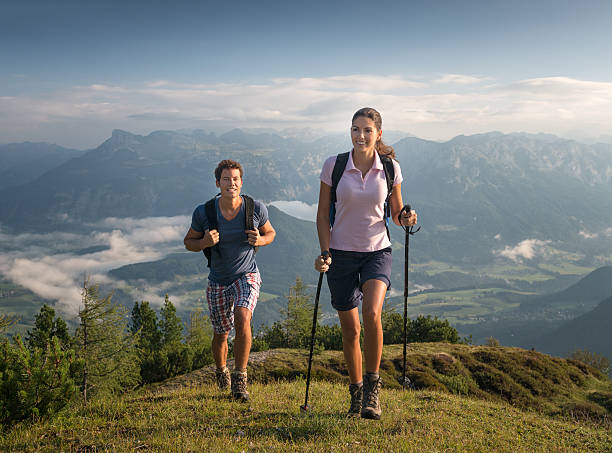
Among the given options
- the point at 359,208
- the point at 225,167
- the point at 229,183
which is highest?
the point at 225,167

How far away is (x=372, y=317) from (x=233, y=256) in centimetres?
244

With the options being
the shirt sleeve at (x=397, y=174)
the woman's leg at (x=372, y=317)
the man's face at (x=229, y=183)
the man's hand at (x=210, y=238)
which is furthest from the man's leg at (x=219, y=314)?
the shirt sleeve at (x=397, y=174)

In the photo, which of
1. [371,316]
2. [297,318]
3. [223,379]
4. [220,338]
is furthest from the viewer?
[297,318]

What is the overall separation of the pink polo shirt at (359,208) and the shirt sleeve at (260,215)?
4.90ft

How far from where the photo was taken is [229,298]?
6.85 m

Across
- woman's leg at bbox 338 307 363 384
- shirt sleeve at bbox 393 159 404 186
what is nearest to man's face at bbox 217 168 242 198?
shirt sleeve at bbox 393 159 404 186

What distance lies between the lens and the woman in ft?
18.8

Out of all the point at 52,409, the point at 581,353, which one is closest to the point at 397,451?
the point at 52,409

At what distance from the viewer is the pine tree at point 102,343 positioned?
2138 centimetres

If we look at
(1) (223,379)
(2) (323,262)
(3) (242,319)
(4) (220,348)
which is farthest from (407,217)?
(1) (223,379)

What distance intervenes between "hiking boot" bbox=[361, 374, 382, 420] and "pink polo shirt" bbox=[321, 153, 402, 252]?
6.00 feet

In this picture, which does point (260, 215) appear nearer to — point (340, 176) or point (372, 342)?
point (340, 176)

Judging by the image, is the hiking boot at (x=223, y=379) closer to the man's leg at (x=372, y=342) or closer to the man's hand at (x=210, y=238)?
the man's hand at (x=210, y=238)

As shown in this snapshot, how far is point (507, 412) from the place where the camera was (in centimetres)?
775
